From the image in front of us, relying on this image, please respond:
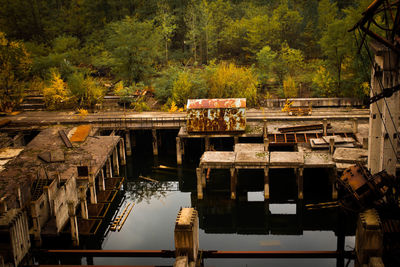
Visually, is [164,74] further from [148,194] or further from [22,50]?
[148,194]

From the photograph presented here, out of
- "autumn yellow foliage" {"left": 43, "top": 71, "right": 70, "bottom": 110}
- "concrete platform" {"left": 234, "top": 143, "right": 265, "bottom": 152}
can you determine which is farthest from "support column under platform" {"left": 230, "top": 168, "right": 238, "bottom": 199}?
"autumn yellow foliage" {"left": 43, "top": 71, "right": 70, "bottom": 110}

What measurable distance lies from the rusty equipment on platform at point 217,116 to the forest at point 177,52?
39.8 ft

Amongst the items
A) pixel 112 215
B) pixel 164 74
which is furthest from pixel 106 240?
pixel 164 74

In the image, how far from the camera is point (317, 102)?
5419cm

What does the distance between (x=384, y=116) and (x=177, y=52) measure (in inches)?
1964

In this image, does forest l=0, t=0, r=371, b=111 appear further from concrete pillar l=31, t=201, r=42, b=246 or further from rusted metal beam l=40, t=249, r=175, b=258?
rusted metal beam l=40, t=249, r=175, b=258

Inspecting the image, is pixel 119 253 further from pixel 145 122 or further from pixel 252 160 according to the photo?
pixel 145 122

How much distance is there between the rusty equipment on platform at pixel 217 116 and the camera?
143ft

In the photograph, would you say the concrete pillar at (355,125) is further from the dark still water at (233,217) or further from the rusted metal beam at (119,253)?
the rusted metal beam at (119,253)

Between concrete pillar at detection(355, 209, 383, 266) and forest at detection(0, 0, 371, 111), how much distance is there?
34.9 meters

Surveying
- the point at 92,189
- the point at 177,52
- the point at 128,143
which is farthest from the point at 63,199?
the point at 177,52

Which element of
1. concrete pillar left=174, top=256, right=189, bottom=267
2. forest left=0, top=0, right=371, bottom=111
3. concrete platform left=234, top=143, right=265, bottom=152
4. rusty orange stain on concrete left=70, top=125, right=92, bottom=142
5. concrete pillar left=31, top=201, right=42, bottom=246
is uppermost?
forest left=0, top=0, right=371, bottom=111

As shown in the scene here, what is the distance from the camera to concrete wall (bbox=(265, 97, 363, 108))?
53031mm

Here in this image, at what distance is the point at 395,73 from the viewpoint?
28406 mm
